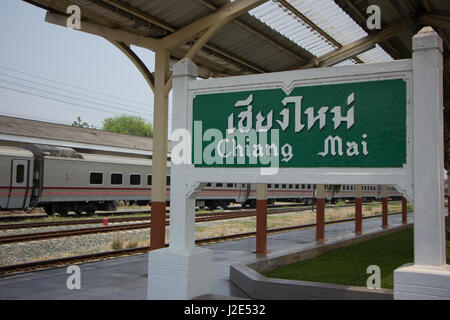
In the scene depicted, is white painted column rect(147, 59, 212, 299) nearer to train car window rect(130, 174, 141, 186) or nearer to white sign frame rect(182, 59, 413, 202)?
white sign frame rect(182, 59, 413, 202)

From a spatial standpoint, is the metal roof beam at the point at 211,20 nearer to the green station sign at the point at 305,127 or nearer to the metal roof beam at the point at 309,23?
the metal roof beam at the point at 309,23

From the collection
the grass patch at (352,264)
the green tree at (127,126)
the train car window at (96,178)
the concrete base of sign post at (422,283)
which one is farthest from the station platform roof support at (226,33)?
the green tree at (127,126)

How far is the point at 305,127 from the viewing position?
4898 millimetres

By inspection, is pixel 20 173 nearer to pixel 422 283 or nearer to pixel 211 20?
pixel 211 20

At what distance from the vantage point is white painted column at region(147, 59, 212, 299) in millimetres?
5051

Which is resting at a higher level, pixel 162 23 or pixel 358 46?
pixel 358 46

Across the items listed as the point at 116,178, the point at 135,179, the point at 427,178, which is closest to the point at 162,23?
the point at 427,178

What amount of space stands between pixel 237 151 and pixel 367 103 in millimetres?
1509

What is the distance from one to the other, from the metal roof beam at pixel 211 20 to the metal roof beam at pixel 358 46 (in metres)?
4.85

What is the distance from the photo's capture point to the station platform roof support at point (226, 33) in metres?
9.24

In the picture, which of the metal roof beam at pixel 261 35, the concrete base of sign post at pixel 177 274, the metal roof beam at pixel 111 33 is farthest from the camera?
the metal roof beam at pixel 261 35

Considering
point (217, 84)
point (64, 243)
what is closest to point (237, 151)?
point (217, 84)

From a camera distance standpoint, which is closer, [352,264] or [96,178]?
[352,264]

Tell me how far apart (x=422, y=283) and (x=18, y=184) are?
19.5 metres
